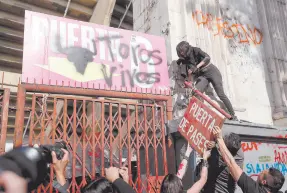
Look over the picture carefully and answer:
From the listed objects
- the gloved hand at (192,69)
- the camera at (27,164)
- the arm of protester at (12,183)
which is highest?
the gloved hand at (192,69)

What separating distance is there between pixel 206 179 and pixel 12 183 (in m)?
2.43

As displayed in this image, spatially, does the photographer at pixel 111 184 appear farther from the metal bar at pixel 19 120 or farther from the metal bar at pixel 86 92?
the metal bar at pixel 86 92

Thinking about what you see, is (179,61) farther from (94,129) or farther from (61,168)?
(61,168)

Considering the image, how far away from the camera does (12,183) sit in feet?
4.09

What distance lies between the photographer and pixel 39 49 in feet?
15.4

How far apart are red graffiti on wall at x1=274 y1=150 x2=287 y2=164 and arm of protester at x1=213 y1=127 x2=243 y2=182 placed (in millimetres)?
2841

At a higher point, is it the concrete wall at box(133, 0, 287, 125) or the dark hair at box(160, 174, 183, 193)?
the concrete wall at box(133, 0, 287, 125)

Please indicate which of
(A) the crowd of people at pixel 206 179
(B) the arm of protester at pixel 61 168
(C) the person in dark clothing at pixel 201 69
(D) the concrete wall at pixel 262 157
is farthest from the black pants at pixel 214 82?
(B) the arm of protester at pixel 61 168

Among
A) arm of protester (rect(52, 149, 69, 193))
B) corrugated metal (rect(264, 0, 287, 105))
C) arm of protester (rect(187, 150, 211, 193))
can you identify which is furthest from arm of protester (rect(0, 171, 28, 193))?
corrugated metal (rect(264, 0, 287, 105))

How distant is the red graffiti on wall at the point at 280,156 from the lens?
566cm

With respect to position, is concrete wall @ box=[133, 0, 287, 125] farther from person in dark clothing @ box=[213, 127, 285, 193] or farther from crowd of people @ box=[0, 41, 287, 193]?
person in dark clothing @ box=[213, 127, 285, 193]

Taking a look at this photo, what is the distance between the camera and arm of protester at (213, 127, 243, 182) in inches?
116

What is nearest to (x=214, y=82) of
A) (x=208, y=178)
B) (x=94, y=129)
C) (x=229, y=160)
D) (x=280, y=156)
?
(x=280, y=156)

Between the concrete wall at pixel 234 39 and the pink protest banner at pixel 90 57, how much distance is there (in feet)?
3.80
